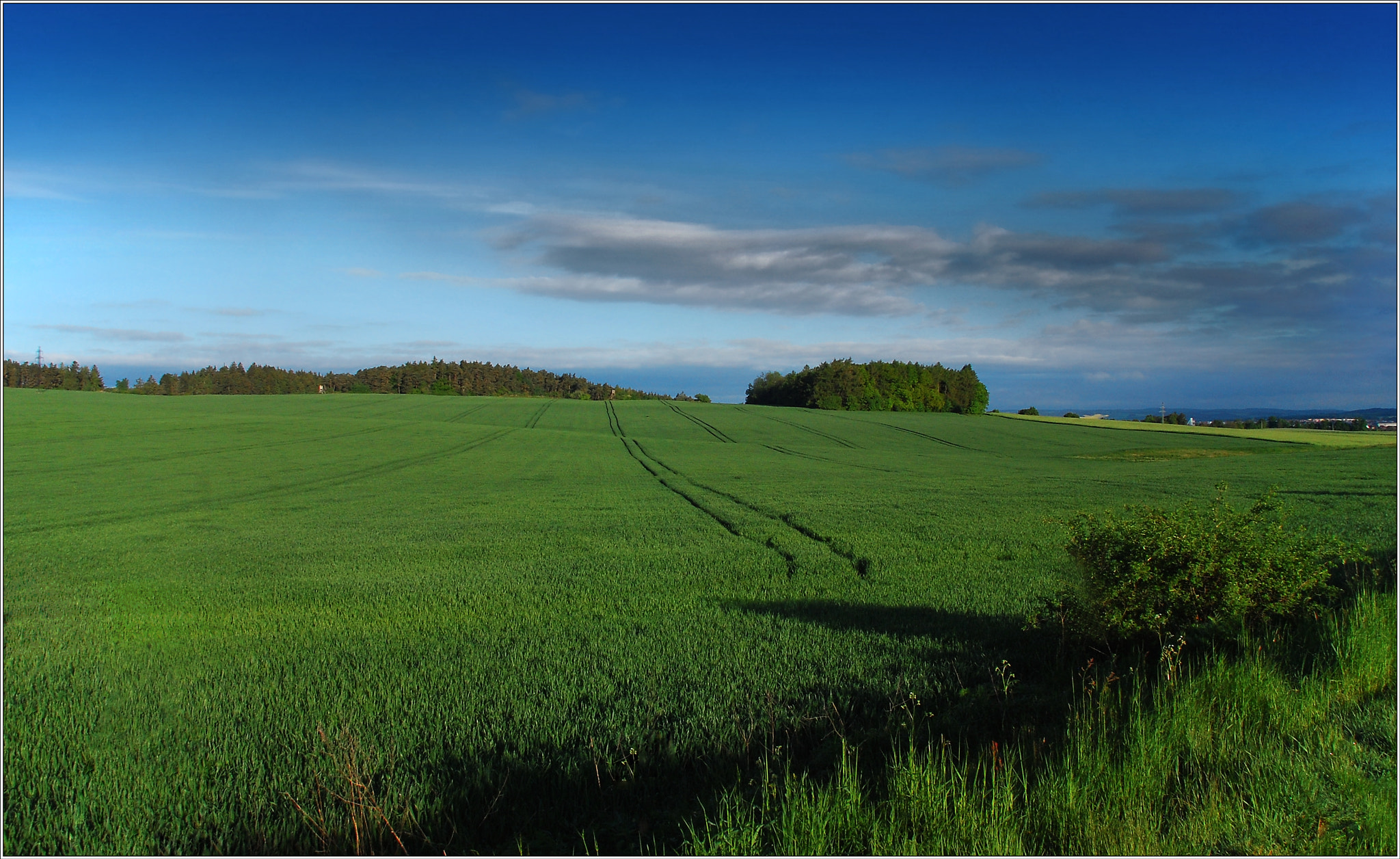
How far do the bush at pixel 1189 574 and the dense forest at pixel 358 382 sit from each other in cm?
11071

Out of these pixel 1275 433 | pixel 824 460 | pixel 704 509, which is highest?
pixel 1275 433

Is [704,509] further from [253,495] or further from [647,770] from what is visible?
[647,770]

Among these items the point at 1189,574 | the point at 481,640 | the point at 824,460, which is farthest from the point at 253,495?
the point at 824,460

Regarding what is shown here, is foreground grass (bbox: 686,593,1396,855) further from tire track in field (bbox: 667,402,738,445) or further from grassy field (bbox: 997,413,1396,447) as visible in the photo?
grassy field (bbox: 997,413,1396,447)

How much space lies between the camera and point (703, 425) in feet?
235

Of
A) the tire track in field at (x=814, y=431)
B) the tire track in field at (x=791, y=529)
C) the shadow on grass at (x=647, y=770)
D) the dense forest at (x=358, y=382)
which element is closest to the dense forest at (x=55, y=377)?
the dense forest at (x=358, y=382)

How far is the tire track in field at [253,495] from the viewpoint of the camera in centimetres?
2071

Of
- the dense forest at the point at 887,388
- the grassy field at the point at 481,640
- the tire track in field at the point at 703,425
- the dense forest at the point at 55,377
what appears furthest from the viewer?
the dense forest at the point at 887,388

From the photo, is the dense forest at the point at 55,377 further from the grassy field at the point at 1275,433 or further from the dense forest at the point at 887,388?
the grassy field at the point at 1275,433

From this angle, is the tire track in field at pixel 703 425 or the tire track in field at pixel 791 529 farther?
the tire track in field at pixel 703 425

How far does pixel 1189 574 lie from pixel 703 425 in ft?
212

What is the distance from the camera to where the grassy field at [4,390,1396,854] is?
529cm

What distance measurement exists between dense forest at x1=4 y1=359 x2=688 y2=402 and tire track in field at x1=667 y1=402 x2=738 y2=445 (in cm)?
4743

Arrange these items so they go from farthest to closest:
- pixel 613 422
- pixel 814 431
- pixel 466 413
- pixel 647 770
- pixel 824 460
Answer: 1. pixel 466 413
2. pixel 613 422
3. pixel 814 431
4. pixel 824 460
5. pixel 647 770
